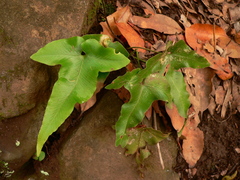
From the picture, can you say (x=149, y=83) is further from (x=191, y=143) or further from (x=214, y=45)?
(x=214, y=45)

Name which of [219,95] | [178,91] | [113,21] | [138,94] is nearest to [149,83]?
[138,94]

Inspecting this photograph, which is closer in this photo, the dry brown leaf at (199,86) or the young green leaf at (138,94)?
the young green leaf at (138,94)

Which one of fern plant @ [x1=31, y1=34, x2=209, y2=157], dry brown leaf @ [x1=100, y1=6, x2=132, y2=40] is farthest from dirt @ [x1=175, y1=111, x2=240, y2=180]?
dry brown leaf @ [x1=100, y1=6, x2=132, y2=40]

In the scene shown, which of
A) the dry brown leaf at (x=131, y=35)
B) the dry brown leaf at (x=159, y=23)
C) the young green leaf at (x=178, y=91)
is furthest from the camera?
the dry brown leaf at (x=159, y=23)

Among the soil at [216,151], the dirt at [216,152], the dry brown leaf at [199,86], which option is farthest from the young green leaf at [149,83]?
the dirt at [216,152]

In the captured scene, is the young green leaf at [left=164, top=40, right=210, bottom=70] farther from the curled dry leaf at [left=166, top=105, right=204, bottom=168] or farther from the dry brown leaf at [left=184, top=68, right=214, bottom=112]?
the curled dry leaf at [left=166, top=105, right=204, bottom=168]

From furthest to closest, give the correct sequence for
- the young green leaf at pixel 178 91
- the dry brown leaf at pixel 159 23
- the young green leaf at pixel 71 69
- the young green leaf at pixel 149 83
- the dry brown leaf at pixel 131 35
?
1. the dry brown leaf at pixel 159 23
2. the dry brown leaf at pixel 131 35
3. the young green leaf at pixel 178 91
4. the young green leaf at pixel 149 83
5. the young green leaf at pixel 71 69

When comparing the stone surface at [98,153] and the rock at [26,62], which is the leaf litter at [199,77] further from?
the rock at [26,62]
